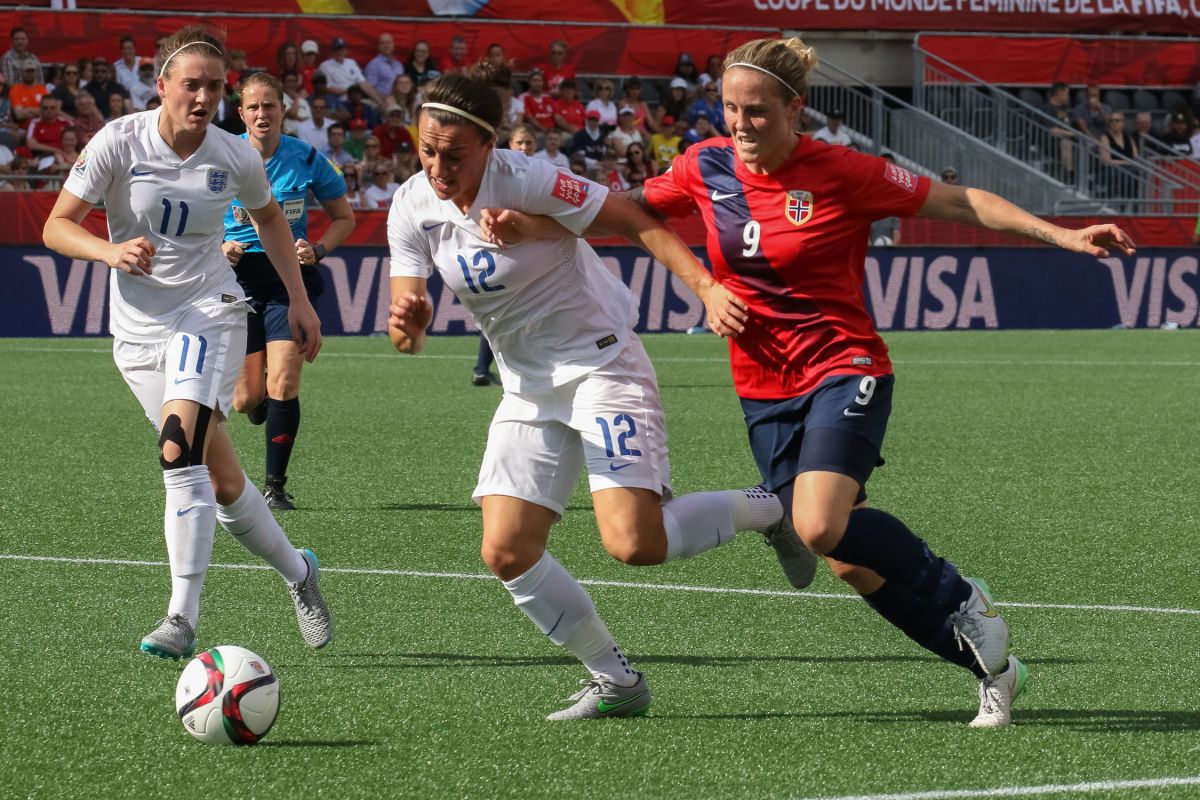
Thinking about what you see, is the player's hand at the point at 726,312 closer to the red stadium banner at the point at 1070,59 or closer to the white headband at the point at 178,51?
the white headband at the point at 178,51

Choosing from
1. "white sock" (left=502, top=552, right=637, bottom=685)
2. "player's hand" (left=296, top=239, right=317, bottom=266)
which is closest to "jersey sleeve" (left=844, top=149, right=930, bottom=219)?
"white sock" (left=502, top=552, right=637, bottom=685)

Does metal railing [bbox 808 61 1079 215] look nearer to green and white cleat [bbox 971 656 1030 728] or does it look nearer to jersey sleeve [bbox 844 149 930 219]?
jersey sleeve [bbox 844 149 930 219]

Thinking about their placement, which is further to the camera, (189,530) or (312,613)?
(312,613)

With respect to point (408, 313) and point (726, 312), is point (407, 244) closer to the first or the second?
point (408, 313)

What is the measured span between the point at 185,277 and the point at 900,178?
2.41m

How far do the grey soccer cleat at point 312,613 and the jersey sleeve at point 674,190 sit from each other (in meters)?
1.76

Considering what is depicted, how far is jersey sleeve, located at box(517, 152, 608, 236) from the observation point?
4637 millimetres

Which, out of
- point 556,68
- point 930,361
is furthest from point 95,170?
point 556,68

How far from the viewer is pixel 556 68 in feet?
81.6

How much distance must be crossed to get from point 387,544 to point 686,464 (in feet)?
10.0

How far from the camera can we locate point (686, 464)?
10078 mm

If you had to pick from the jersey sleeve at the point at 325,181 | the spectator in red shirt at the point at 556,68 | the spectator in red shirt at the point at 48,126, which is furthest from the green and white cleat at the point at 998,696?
the spectator in red shirt at the point at 556,68

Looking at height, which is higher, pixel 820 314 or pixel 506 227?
pixel 506 227

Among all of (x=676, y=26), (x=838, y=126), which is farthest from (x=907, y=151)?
(x=676, y=26)
